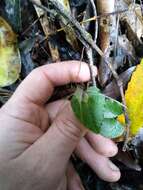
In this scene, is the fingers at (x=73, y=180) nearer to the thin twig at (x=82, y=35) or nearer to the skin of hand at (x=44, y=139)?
the skin of hand at (x=44, y=139)

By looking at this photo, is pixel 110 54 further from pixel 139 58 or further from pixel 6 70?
pixel 6 70

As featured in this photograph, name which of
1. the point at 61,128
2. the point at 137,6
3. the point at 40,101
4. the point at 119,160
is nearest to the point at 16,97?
the point at 40,101

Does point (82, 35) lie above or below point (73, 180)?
above

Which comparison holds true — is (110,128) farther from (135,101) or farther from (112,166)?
(112,166)

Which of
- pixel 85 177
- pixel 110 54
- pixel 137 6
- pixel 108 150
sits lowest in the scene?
pixel 85 177

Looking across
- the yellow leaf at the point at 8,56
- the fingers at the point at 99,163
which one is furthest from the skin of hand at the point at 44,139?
the yellow leaf at the point at 8,56

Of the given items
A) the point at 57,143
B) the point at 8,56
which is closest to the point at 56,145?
the point at 57,143

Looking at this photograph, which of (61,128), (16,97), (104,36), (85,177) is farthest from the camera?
(85,177)
